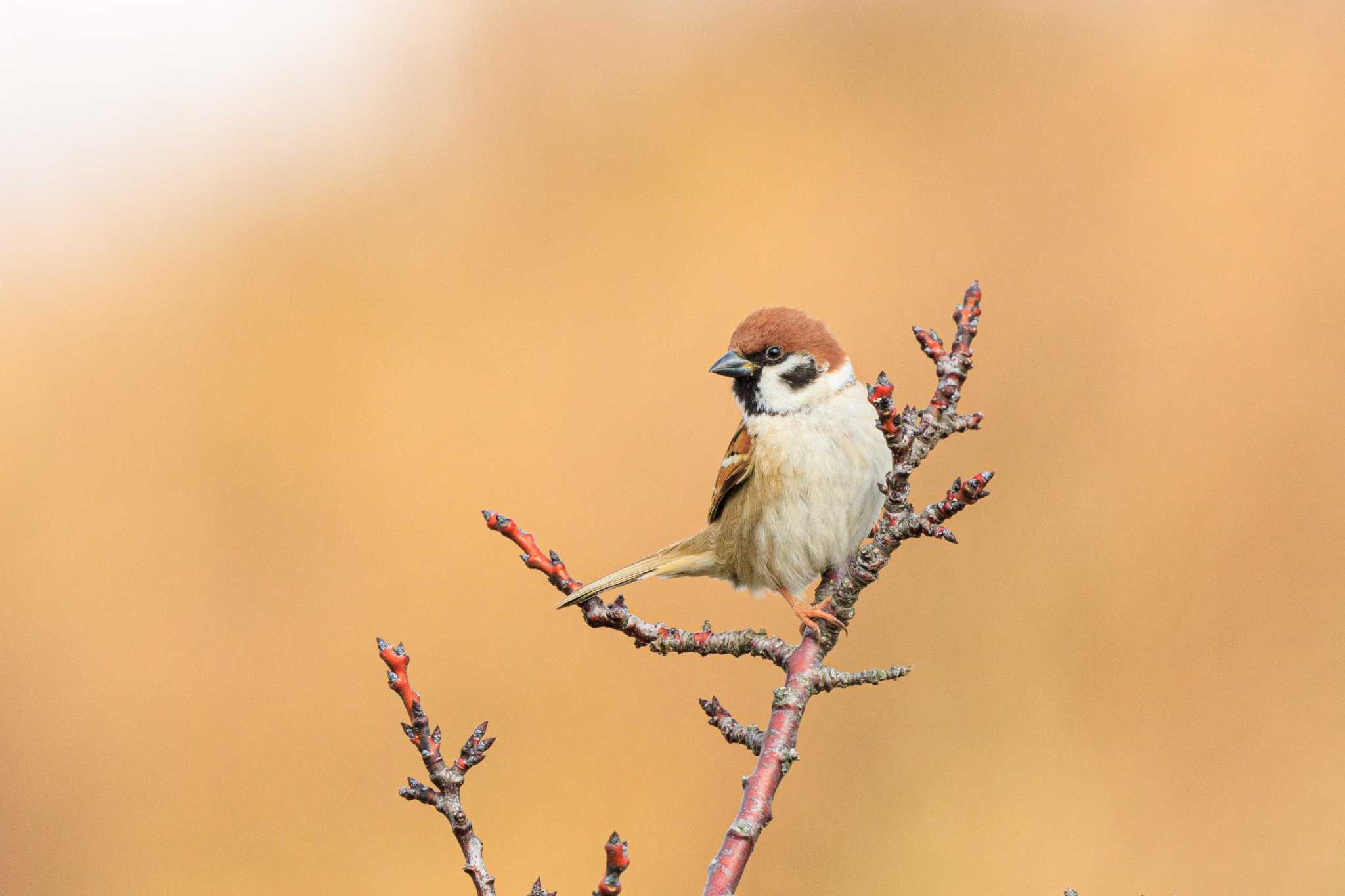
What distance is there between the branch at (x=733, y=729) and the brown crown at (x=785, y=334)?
126 centimetres

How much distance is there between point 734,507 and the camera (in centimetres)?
311

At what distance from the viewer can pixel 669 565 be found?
3057 mm

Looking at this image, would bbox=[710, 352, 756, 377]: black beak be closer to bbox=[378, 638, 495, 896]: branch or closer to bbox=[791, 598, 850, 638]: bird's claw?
bbox=[791, 598, 850, 638]: bird's claw

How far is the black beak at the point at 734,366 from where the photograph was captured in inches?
117

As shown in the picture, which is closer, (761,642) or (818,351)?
(761,642)

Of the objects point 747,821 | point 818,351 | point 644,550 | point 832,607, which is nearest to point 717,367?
point 818,351

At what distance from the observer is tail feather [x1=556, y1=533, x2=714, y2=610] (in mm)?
2861

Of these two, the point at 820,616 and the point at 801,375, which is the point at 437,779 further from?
the point at 801,375

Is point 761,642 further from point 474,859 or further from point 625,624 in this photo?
point 474,859

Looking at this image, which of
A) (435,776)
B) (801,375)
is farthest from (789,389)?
(435,776)

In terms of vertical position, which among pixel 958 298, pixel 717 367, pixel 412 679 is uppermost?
pixel 958 298

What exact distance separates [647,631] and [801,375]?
1.31m

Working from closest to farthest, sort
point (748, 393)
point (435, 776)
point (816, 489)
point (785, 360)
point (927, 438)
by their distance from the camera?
point (435, 776) < point (927, 438) < point (816, 489) < point (785, 360) < point (748, 393)

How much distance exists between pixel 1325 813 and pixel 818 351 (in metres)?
3.20
